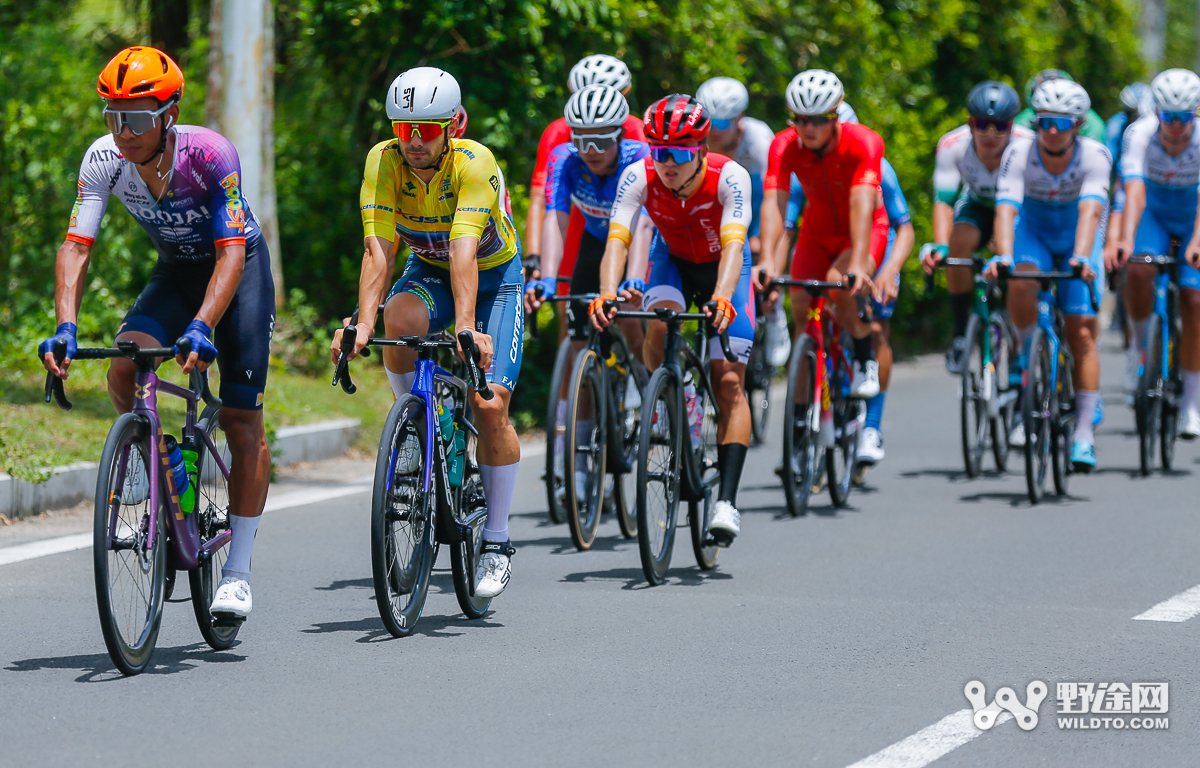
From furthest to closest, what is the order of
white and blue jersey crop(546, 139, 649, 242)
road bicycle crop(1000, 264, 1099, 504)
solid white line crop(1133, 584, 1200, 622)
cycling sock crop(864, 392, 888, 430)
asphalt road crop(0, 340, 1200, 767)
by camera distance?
cycling sock crop(864, 392, 888, 430), road bicycle crop(1000, 264, 1099, 504), white and blue jersey crop(546, 139, 649, 242), solid white line crop(1133, 584, 1200, 622), asphalt road crop(0, 340, 1200, 767)

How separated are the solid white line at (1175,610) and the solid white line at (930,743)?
1.61m

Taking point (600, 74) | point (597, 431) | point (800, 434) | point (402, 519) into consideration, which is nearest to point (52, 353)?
point (402, 519)

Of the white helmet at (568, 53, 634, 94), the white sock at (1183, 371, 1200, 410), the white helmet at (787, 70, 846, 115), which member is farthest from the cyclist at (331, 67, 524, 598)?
the white sock at (1183, 371, 1200, 410)

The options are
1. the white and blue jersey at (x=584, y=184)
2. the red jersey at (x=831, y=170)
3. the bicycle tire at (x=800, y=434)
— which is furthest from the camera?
the red jersey at (x=831, y=170)

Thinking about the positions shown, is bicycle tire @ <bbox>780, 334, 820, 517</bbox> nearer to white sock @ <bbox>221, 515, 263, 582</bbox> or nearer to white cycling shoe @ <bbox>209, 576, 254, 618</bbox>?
white sock @ <bbox>221, 515, 263, 582</bbox>

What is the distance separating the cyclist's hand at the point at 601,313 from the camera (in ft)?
21.7

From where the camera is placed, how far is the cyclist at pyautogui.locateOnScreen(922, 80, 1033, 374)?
31.9ft

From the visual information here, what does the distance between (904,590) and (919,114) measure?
11.3 metres

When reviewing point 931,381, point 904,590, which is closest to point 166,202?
point 904,590

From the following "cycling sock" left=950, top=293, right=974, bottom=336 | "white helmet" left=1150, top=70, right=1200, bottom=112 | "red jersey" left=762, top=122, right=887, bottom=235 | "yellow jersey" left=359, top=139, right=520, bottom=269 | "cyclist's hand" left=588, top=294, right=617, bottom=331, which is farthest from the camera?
"cycling sock" left=950, top=293, right=974, bottom=336

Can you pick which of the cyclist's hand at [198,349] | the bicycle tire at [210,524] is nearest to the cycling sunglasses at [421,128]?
the cyclist's hand at [198,349]

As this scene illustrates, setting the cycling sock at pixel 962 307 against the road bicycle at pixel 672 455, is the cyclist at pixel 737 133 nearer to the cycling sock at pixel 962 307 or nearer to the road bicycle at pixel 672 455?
the cycling sock at pixel 962 307

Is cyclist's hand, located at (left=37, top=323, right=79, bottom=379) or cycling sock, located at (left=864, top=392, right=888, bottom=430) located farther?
cycling sock, located at (left=864, top=392, right=888, bottom=430)

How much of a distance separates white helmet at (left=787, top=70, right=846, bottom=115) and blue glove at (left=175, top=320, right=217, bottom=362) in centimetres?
426
